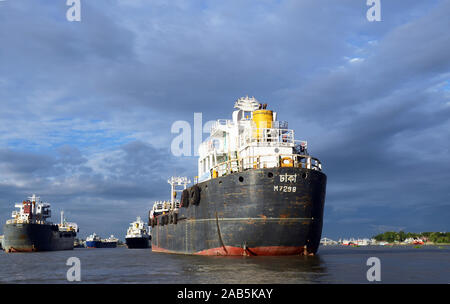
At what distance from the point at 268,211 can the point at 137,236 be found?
69.7m

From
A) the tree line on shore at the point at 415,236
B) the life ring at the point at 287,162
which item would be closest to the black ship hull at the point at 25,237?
the life ring at the point at 287,162

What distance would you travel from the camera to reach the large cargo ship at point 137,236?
9094cm

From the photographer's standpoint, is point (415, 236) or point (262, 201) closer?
point (262, 201)

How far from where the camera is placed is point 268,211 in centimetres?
2767

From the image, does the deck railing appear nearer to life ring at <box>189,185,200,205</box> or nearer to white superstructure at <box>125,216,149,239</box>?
life ring at <box>189,185,200,205</box>

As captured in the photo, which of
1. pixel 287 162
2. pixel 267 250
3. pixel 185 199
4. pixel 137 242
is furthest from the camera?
pixel 137 242

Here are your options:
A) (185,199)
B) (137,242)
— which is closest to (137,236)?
(137,242)

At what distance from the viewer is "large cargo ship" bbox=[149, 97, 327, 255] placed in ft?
91.1

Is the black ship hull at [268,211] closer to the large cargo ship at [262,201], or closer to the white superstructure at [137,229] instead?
the large cargo ship at [262,201]

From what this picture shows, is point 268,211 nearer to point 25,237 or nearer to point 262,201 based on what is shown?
point 262,201
